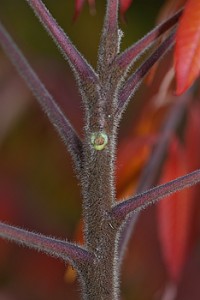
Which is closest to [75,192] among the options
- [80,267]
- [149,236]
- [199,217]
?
[149,236]

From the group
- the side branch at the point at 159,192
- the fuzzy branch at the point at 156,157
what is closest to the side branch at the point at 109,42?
the side branch at the point at 159,192

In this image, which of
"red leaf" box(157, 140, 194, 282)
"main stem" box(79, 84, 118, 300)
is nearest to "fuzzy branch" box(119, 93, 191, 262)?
"red leaf" box(157, 140, 194, 282)

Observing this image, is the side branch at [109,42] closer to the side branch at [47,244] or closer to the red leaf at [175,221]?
the side branch at [47,244]

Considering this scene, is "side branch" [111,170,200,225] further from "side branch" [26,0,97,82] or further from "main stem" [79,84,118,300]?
"side branch" [26,0,97,82]

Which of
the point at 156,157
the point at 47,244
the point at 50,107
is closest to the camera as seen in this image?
the point at 47,244

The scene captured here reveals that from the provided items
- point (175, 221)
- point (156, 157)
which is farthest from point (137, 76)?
point (175, 221)

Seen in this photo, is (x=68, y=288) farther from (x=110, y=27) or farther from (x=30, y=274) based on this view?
(x=110, y=27)

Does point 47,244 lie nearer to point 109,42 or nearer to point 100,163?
point 100,163
